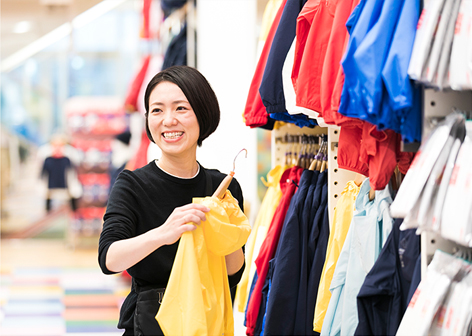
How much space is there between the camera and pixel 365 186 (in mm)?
1931

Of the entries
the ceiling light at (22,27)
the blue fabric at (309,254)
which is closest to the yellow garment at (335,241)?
the blue fabric at (309,254)

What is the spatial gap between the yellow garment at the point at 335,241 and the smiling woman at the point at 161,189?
0.42 m

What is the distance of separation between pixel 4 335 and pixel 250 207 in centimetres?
220

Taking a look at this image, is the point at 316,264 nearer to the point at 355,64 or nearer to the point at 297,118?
the point at 297,118

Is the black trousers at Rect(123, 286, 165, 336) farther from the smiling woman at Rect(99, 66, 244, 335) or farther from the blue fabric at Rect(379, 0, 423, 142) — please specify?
the blue fabric at Rect(379, 0, 423, 142)

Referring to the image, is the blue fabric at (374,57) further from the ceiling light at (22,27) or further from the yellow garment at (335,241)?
the ceiling light at (22,27)

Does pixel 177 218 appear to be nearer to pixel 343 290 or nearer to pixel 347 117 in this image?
pixel 347 117

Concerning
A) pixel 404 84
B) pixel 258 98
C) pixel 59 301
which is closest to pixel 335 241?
pixel 258 98

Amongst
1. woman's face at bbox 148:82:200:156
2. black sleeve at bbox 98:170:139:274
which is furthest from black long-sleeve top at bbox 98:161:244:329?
woman's face at bbox 148:82:200:156

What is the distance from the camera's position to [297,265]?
88.9 inches

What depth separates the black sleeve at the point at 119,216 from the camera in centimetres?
160

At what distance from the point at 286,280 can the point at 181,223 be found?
2.85 feet

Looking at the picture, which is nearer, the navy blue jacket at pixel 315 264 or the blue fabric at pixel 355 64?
the blue fabric at pixel 355 64

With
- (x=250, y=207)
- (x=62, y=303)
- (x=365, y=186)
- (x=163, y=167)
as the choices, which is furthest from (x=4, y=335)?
(x=365, y=186)
